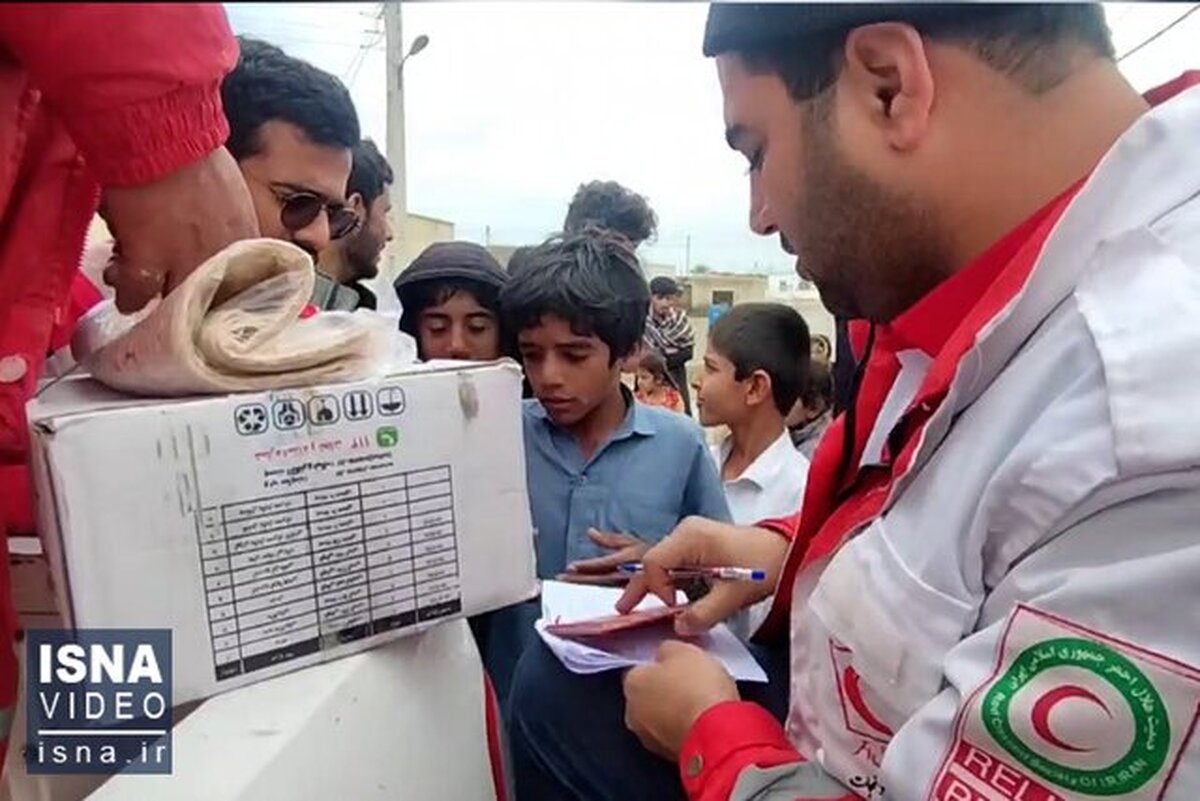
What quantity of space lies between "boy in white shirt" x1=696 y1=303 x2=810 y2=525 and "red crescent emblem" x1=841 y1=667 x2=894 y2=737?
4.89 ft

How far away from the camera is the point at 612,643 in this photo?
97 cm

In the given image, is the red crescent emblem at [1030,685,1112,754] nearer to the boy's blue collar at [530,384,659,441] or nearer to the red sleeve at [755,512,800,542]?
the red sleeve at [755,512,800,542]

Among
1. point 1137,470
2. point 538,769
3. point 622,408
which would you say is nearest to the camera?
point 1137,470

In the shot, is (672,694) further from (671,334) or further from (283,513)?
(671,334)

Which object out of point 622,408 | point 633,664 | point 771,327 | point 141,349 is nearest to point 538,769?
point 633,664

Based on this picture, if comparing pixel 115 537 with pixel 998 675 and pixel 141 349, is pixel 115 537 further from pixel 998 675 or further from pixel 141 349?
pixel 998 675

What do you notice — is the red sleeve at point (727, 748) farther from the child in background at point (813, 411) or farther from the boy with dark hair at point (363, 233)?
the child in background at point (813, 411)

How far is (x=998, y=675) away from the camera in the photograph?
0.58 m

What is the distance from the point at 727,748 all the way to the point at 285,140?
1.02 metres

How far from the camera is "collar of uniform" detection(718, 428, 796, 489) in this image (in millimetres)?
2207

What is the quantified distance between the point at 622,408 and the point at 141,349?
42.0 inches

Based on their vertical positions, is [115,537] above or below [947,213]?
below

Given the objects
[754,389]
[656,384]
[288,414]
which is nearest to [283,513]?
[288,414]

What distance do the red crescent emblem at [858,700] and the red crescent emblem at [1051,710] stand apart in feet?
0.46
